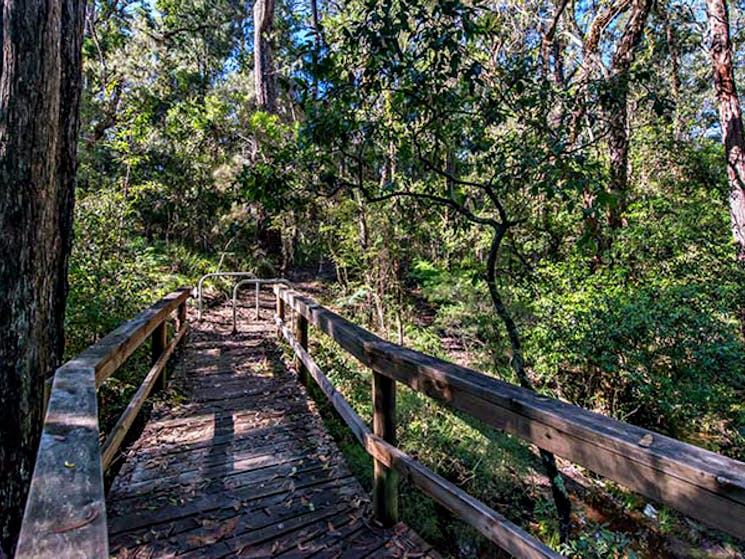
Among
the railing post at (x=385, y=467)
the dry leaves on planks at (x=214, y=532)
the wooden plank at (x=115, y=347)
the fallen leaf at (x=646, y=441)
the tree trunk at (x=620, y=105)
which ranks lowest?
the dry leaves on planks at (x=214, y=532)

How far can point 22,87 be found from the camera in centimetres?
223

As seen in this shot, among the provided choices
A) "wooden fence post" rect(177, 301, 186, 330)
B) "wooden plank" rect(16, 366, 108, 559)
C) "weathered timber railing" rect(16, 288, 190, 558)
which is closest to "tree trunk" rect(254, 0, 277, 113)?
"wooden fence post" rect(177, 301, 186, 330)

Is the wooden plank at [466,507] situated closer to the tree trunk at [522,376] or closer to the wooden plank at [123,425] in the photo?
the wooden plank at [123,425]

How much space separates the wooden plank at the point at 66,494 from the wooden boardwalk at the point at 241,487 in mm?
1226

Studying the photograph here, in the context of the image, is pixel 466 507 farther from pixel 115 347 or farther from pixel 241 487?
pixel 115 347

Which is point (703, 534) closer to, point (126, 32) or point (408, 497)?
point (408, 497)

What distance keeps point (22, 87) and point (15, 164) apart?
0.40 m

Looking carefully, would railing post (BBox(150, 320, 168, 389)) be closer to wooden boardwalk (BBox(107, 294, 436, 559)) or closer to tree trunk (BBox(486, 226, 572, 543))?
wooden boardwalk (BBox(107, 294, 436, 559))

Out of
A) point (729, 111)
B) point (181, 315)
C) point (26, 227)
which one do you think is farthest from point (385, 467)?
point (729, 111)

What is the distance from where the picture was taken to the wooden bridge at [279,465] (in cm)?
97

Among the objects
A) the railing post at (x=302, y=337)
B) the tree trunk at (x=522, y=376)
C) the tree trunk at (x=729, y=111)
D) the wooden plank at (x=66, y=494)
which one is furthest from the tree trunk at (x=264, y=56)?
the wooden plank at (x=66, y=494)

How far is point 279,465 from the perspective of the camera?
3.00 m

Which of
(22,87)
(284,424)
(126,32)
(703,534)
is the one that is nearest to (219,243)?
(126,32)

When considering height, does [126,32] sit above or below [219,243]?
above
